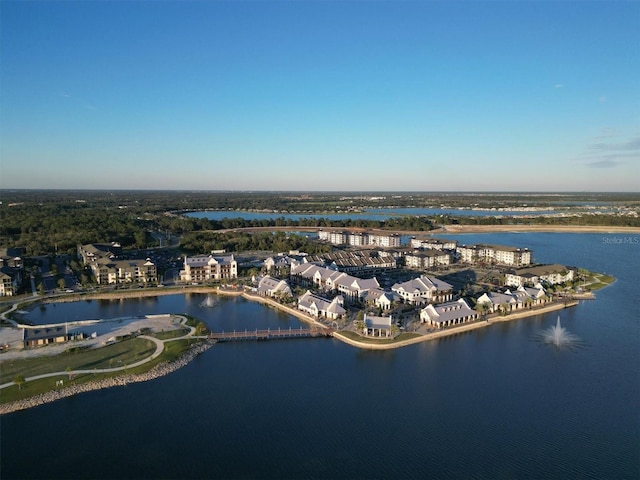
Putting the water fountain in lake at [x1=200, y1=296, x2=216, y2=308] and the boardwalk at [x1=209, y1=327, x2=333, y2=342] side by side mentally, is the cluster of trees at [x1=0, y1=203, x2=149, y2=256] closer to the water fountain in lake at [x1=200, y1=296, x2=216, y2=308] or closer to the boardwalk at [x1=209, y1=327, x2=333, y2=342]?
the water fountain in lake at [x1=200, y1=296, x2=216, y2=308]

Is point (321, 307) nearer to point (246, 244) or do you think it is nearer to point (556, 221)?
point (246, 244)

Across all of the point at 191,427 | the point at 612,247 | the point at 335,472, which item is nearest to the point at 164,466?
the point at 191,427

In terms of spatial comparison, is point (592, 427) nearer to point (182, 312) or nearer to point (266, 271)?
point (182, 312)

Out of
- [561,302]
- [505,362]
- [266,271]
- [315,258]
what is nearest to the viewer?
[505,362]

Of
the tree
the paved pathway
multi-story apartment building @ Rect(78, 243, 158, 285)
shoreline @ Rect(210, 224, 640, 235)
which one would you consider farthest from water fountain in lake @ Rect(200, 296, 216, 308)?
shoreline @ Rect(210, 224, 640, 235)

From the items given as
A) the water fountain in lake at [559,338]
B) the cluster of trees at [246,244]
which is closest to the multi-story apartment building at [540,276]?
the water fountain in lake at [559,338]
